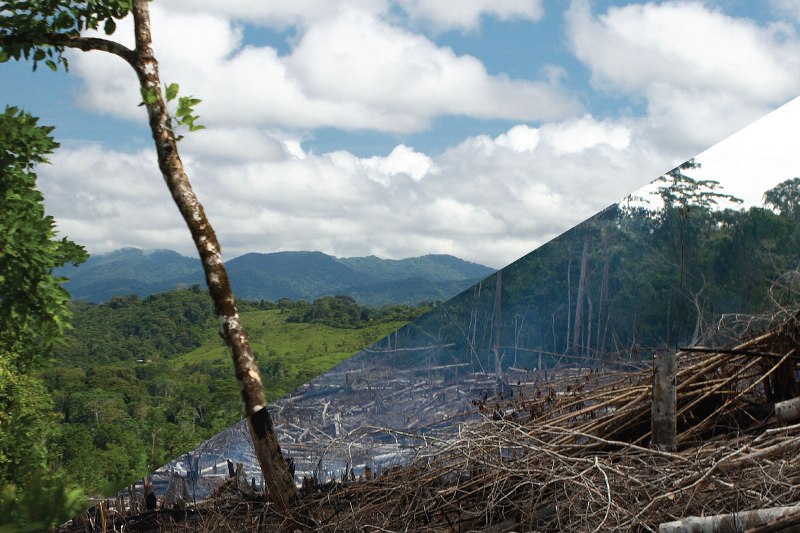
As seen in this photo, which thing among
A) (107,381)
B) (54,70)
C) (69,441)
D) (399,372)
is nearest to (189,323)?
(107,381)

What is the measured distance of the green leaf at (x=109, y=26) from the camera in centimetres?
534

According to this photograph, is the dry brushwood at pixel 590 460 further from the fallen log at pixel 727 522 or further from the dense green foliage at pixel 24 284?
the dense green foliage at pixel 24 284

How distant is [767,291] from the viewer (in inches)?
130

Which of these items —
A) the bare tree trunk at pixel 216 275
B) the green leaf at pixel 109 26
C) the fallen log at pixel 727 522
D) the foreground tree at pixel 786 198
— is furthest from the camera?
the green leaf at pixel 109 26

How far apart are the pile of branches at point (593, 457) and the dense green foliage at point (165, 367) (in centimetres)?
162

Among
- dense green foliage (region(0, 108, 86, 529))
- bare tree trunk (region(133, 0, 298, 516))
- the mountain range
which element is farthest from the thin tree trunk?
the mountain range

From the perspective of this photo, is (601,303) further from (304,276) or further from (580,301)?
(304,276)

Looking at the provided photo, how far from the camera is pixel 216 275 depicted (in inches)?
163

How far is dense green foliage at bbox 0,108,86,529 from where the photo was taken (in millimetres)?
5688

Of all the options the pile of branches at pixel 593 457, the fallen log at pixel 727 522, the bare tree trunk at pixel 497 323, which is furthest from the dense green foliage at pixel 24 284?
the fallen log at pixel 727 522

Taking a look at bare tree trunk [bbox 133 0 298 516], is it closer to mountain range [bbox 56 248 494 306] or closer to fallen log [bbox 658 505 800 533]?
fallen log [bbox 658 505 800 533]

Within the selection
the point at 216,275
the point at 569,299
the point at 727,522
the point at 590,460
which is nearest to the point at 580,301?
the point at 569,299

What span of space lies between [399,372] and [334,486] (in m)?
0.54

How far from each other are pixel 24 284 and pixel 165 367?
894 cm
